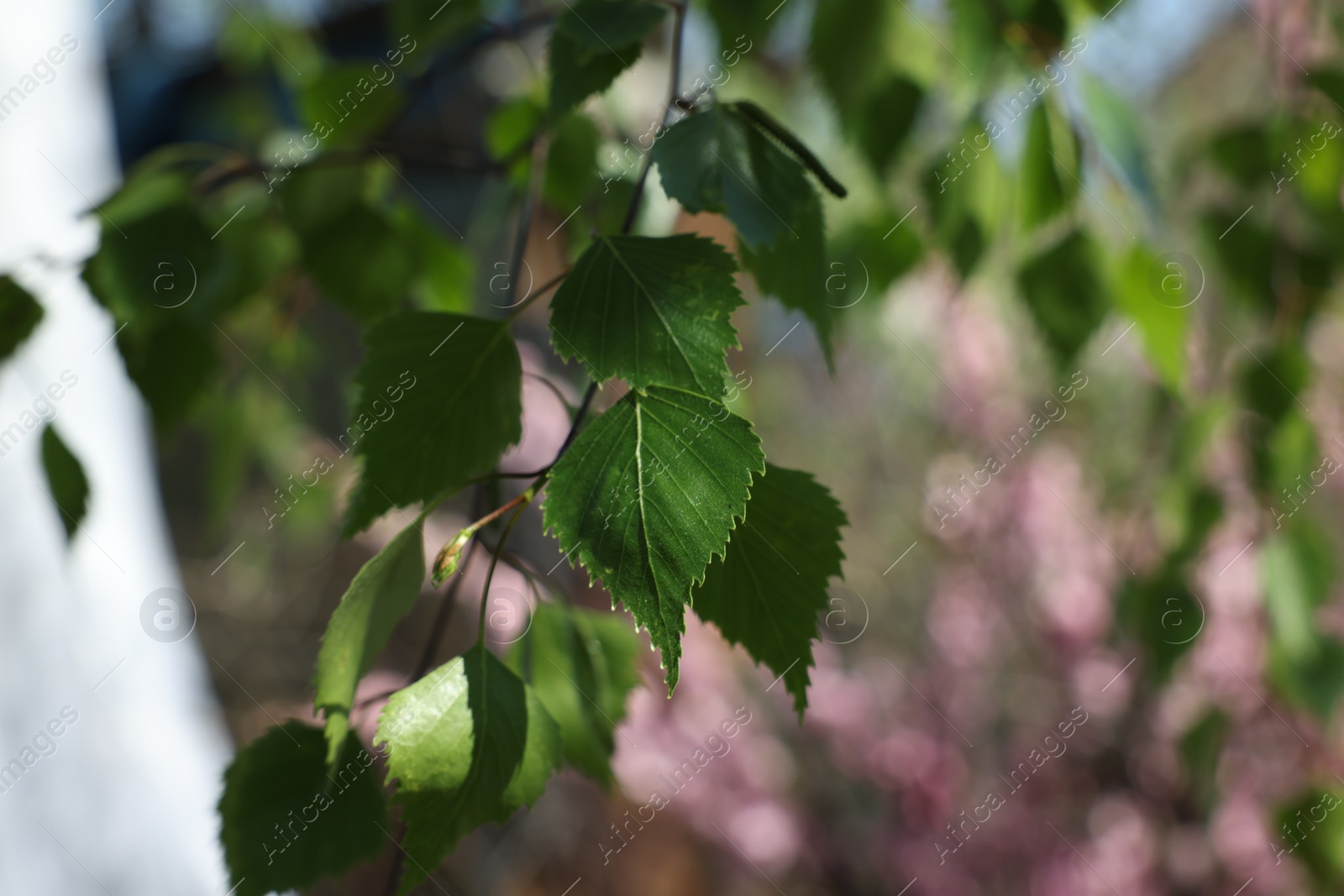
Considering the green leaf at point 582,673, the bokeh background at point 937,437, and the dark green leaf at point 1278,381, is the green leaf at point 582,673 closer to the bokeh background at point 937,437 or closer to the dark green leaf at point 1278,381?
the bokeh background at point 937,437

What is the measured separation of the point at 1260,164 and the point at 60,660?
1031 mm

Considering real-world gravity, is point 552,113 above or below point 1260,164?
above

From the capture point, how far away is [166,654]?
3.10 feet

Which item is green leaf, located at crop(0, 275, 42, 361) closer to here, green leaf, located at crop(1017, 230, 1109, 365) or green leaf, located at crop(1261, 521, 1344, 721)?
green leaf, located at crop(1017, 230, 1109, 365)

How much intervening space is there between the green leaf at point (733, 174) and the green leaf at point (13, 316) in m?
0.32

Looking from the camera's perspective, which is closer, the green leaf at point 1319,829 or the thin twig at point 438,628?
the thin twig at point 438,628

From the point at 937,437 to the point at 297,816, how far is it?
6.88 ft

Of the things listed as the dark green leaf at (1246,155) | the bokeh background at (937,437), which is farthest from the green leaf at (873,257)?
the dark green leaf at (1246,155)

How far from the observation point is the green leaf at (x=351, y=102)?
52 centimetres

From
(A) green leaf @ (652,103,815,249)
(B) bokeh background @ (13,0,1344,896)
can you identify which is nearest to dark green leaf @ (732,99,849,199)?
(A) green leaf @ (652,103,815,249)

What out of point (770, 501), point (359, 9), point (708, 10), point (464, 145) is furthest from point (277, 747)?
point (359, 9)

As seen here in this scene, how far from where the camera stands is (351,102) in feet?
1.75

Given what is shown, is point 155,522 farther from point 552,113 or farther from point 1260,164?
point 1260,164

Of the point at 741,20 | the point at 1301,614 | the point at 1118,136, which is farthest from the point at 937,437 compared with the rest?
the point at 741,20
